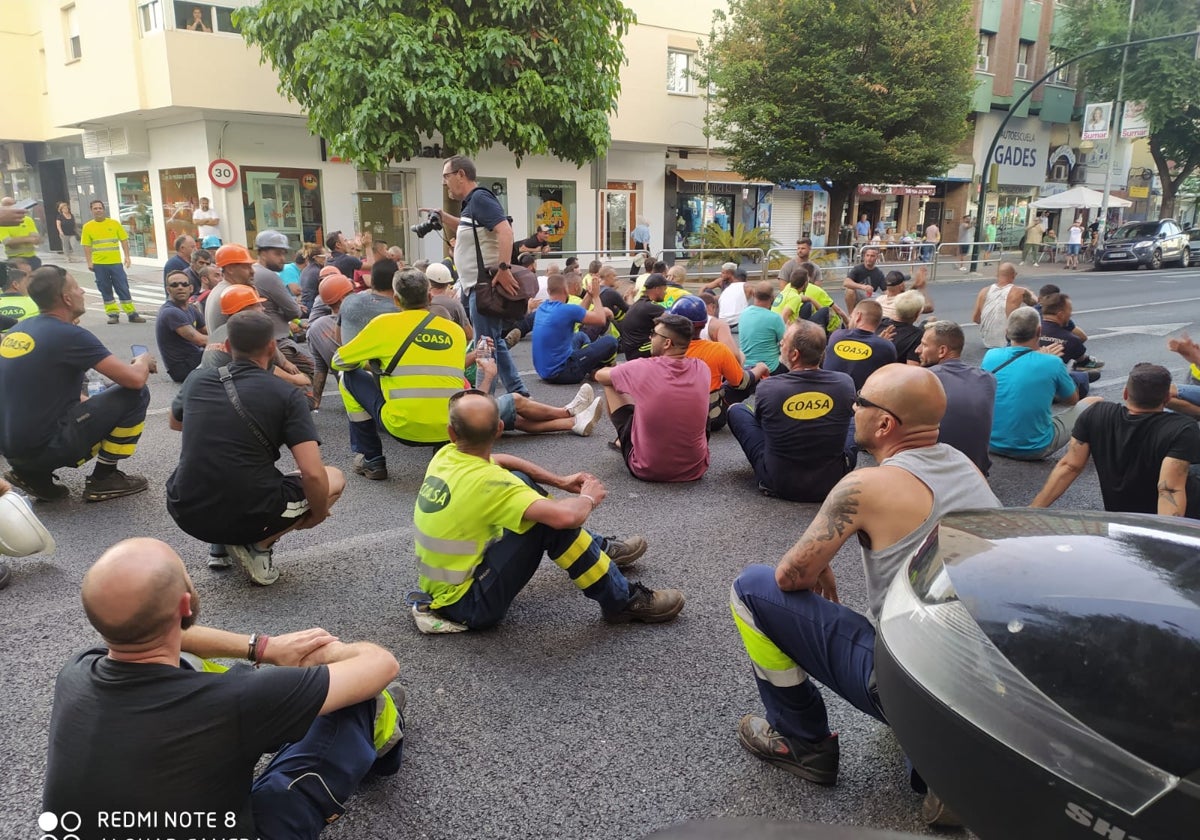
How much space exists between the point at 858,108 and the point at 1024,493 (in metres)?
18.2

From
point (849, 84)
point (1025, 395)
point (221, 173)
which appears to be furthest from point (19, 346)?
point (849, 84)

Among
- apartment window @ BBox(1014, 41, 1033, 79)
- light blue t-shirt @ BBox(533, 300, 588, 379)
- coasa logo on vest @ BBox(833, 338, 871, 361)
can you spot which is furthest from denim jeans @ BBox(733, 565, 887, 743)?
apartment window @ BBox(1014, 41, 1033, 79)

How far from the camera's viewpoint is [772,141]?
2242 cm

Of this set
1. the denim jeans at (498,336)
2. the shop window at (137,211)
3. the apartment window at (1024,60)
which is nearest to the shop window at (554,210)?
the shop window at (137,211)

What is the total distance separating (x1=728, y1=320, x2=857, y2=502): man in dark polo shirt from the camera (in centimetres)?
535

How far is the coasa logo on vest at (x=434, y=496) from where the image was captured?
3453 mm

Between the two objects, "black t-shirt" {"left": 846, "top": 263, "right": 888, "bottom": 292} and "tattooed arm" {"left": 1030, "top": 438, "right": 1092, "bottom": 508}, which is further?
"black t-shirt" {"left": 846, "top": 263, "right": 888, "bottom": 292}

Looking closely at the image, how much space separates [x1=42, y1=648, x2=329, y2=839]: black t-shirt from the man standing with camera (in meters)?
5.42

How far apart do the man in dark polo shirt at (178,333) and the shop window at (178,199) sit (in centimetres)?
1404

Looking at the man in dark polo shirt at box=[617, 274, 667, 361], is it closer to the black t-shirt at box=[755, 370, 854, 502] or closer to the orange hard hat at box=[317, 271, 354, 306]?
the black t-shirt at box=[755, 370, 854, 502]

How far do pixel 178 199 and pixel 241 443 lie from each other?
2107 cm

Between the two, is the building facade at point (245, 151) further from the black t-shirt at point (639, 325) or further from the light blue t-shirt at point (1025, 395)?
the light blue t-shirt at point (1025, 395)

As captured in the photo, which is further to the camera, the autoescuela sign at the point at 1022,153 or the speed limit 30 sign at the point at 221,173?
the autoescuela sign at the point at 1022,153

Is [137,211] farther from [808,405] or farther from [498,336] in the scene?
[808,405]
